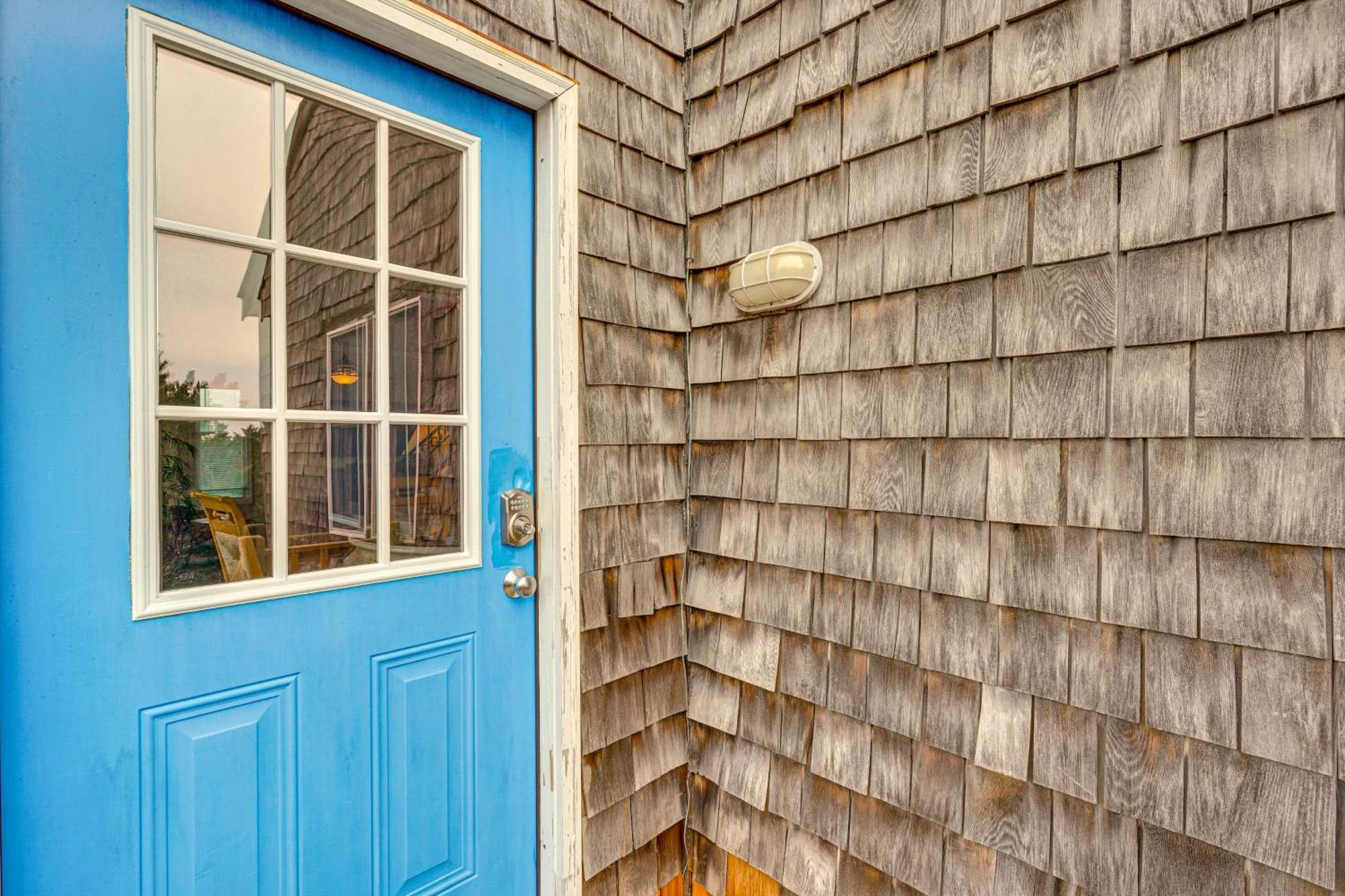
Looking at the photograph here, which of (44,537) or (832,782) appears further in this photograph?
(832,782)

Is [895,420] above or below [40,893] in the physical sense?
above

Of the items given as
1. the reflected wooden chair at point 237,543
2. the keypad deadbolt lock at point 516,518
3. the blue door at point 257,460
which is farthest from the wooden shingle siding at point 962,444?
the reflected wooden chair at point 237,543

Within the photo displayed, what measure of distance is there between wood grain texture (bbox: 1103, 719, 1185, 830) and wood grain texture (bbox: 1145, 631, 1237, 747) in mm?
36

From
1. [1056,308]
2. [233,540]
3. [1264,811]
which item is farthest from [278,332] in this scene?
[1264,811]

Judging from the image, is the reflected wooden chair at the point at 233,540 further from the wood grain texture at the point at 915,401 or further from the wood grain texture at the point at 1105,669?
the wood grain texture at the point at 1105,669

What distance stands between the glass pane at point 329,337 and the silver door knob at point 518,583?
471 millimetres

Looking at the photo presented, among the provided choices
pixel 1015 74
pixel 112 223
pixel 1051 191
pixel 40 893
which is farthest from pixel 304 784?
pixel 1015 74

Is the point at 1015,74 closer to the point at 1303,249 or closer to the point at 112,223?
the point at 1303,249

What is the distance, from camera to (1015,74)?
1.14 m

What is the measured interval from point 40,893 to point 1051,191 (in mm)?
1959

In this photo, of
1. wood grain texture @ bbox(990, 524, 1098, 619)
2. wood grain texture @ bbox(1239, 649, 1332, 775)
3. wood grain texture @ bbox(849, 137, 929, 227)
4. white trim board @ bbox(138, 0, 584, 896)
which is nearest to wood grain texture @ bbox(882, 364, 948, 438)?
wood grain texture @ bbox(990, 524, 1098, 619)

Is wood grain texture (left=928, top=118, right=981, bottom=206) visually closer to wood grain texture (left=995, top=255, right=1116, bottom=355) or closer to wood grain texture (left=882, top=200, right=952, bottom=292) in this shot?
wood grain texture (left=882, top=200, right=952, bottom=292)

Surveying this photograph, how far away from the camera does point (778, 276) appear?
1445mm

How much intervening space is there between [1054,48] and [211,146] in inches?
58.1
